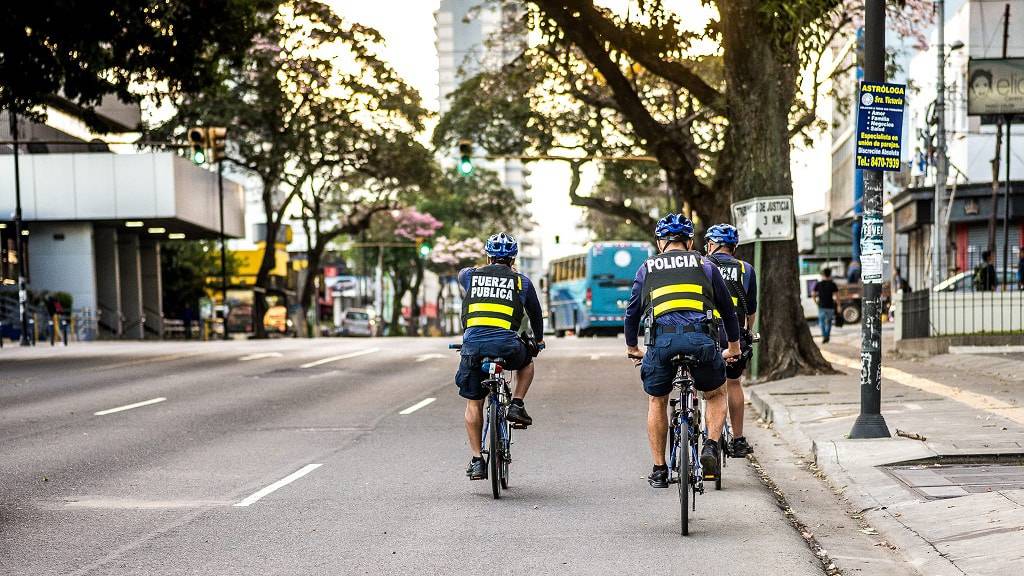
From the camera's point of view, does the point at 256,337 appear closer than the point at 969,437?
No

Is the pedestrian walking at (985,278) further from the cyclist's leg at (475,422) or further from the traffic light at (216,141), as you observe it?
the cyclist's leg at (475,422)

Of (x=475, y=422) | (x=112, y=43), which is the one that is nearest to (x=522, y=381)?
(x=475, y=422)

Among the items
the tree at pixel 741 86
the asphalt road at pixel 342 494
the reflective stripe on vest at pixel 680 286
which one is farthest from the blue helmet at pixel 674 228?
the tree at pixel 741 86

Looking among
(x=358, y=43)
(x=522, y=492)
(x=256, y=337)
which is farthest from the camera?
(x=256, y=337)

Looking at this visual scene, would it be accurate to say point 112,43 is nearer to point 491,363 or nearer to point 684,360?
point 491,363

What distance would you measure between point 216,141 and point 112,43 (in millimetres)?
5948

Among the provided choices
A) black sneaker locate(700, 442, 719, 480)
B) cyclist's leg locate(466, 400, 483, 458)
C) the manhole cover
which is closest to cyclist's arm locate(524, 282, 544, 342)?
cyclist's leg locate(466, 400, 483, 458)

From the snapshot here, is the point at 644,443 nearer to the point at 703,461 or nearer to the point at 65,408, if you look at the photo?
the point at 703,461

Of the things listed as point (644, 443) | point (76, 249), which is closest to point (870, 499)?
point (644, 443)

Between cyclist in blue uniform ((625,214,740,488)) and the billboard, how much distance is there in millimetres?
21929

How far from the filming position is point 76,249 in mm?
47594

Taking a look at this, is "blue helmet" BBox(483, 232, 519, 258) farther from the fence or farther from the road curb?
the fence

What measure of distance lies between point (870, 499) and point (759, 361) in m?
10.9

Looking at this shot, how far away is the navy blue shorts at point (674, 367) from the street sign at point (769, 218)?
36.4 ft
